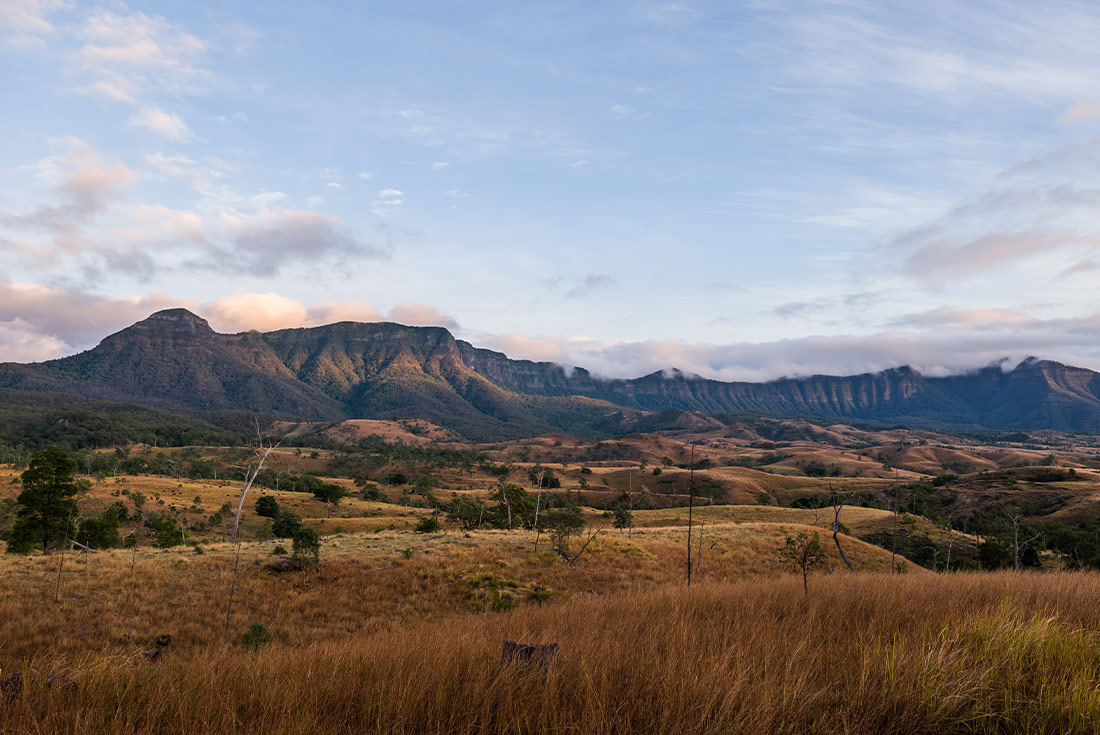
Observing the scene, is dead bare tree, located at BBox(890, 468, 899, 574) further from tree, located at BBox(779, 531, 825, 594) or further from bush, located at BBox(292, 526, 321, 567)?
bush, located at BBox(292, 526, 321, 567)

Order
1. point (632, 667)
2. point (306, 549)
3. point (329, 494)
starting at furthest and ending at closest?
point (329, 494), point (306, 549), point (632, 667)

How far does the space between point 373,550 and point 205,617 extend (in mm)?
10837

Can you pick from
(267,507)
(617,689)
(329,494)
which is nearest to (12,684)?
(617,689)

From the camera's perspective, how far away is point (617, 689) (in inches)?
138

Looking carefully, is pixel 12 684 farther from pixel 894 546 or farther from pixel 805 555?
pixel 894 546

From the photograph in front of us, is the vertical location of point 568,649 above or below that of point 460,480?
above

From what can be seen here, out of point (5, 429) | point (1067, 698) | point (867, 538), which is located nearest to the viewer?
point (1067, 698)

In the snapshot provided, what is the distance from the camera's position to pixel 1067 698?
10.2ft

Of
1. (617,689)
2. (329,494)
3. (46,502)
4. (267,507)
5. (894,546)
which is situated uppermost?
(617,689)

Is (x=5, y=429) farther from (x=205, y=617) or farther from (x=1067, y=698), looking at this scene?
(x=1067, y=698)

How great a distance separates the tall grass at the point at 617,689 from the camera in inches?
120

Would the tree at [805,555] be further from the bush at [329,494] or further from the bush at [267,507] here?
the bush at [329,494]

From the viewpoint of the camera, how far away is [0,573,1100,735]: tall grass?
3.06m

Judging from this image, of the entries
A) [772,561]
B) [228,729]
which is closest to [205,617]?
[228,729]
